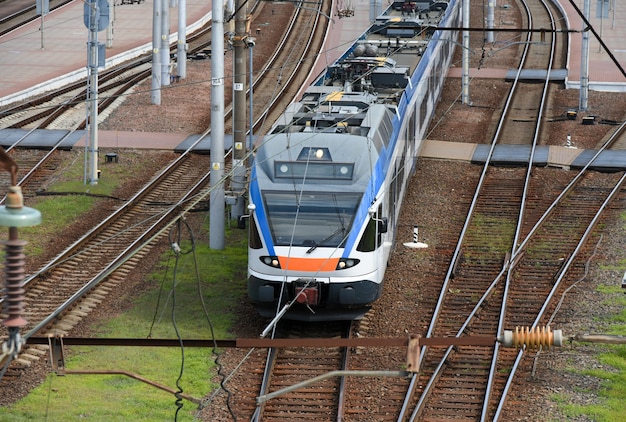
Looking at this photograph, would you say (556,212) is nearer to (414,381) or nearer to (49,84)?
(414,381)

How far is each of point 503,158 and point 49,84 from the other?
1744 cm

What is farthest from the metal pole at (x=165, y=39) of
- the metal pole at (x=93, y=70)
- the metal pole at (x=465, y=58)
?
the metal pole at (x=93, y=70)

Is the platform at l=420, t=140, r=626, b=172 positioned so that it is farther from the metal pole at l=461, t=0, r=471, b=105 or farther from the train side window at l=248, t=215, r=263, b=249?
the train side window at l=248, t=215, r=263, b=249

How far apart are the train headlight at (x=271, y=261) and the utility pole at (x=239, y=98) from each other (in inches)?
215

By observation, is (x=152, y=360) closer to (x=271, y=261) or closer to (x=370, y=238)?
(x=271, y=261)

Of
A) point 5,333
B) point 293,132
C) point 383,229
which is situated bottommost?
point 5,333

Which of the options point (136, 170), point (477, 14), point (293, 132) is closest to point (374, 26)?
point (136, 170)

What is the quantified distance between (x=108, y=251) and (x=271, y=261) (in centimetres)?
671

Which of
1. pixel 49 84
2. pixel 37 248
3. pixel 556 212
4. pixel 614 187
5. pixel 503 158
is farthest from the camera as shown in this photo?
pixel 49 84

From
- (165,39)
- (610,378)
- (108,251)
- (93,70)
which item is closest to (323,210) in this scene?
(610,378)

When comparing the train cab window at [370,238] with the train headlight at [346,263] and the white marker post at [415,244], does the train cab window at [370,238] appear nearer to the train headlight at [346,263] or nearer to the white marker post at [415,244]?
the train headlight at [346,263]

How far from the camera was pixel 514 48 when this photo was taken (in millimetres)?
51344

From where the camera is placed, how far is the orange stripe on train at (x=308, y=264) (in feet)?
64.2

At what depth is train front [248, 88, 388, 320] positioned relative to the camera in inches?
774
